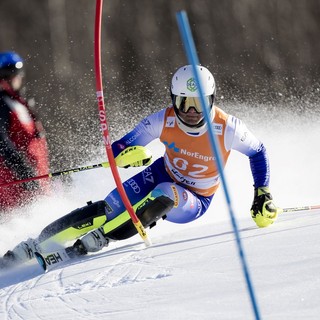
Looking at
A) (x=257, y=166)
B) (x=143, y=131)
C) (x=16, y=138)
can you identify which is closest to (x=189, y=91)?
(x=143, y=131)

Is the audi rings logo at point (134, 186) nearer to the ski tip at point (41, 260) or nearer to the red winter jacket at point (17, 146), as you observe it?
the ski tip at point (41, 260)

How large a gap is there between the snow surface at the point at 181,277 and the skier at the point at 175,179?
127mm

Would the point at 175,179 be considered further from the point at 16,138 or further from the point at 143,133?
the point at 16,138

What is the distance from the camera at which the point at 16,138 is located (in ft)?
20.1

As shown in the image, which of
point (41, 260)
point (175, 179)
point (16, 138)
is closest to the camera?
point (41, 260)

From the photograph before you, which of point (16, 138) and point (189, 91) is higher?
point (16, 138)

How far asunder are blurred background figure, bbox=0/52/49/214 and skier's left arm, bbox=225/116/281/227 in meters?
1.99

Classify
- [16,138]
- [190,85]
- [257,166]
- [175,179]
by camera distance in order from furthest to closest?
[16,138], [175,179], [257,166], [190,85]

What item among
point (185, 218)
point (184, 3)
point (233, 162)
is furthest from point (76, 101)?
point (185, 218)

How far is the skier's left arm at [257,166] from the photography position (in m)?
4.74

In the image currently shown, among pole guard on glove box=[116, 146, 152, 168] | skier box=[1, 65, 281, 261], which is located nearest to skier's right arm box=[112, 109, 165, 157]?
skier box=[1, 65, 281, 261]

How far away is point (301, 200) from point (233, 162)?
128 cm

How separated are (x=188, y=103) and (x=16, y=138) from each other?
1.96 metres

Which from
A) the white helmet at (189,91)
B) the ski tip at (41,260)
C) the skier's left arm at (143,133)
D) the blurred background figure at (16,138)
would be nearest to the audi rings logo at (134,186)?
the skier's left arm at (143,133)
